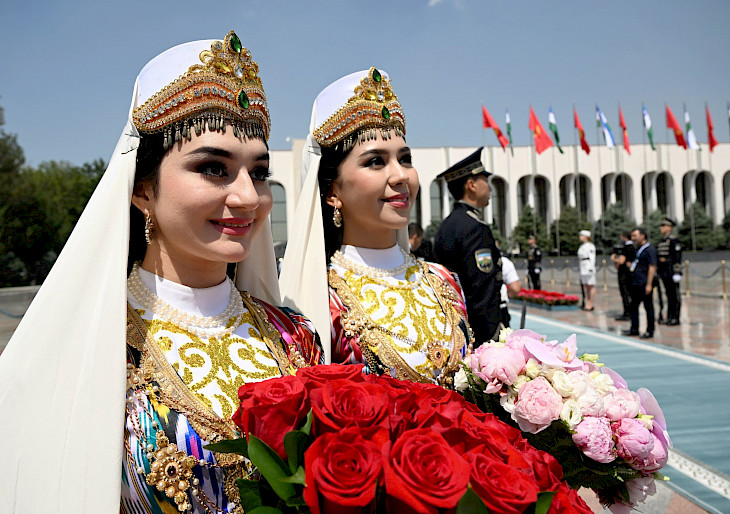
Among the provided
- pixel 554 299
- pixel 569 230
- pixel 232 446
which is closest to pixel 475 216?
pixel 232 446

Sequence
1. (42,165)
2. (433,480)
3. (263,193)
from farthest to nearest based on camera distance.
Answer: (42,165) < (263,193) < (433,480)

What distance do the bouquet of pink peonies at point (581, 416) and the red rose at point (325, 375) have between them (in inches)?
19.8

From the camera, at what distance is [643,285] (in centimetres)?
890

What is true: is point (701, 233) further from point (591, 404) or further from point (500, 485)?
point (500, 485)

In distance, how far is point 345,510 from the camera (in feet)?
2.67

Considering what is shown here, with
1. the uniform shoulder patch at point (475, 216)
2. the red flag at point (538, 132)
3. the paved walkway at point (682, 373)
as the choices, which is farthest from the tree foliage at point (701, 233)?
the uniform shoulder patch at point (475, 216)

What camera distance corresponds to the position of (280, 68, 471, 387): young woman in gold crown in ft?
6.54

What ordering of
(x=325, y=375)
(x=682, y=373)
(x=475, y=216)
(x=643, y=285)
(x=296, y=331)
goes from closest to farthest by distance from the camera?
(x=325, y=375), (x=296, y=331), (x=475, y=216), (x=682, y=373), (x=643, y=285)

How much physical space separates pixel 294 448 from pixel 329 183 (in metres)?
1.56

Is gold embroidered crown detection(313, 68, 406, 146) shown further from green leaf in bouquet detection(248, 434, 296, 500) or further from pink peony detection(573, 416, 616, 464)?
green leaf in bouquet detection(248, 434, 296, 500)

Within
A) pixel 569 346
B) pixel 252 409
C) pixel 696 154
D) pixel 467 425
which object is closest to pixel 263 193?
pixel 252 409

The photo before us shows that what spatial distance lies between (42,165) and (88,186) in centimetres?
728

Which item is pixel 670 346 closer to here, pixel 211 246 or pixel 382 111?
pixel 382 111

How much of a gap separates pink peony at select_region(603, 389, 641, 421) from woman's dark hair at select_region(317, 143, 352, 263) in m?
1.27
